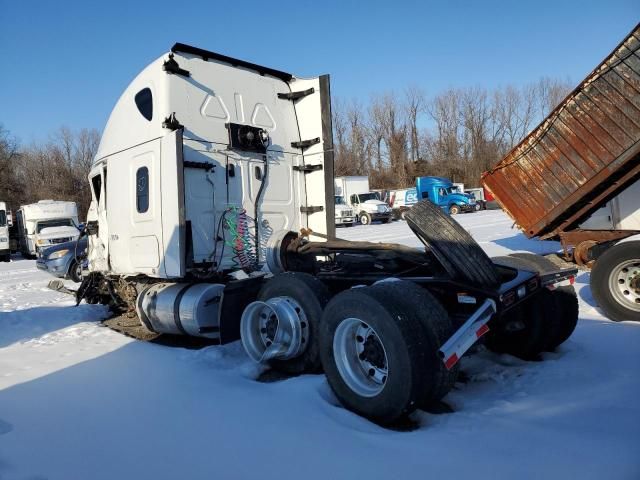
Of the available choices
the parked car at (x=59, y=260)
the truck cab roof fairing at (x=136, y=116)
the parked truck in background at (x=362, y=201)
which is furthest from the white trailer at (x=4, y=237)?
the parked truck in background at (x=362, y=201)

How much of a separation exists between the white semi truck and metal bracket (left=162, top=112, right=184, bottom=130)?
16 mm

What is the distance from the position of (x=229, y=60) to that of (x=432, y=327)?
4.70m

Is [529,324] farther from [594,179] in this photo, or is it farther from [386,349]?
[594,179]

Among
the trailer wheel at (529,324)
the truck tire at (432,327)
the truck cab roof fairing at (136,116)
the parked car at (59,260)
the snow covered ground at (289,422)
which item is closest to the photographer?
the snow covered ground at (289,422)

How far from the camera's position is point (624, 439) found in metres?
2.81

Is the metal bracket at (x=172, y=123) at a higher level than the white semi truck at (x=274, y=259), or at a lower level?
higher

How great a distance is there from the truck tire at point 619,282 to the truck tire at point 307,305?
388cm

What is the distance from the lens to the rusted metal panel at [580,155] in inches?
267

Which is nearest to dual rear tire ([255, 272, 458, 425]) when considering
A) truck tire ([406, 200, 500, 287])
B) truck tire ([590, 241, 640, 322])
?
truck tire ([406, 200, 500, 287])

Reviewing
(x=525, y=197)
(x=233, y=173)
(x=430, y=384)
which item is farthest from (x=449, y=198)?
(x=430, y=384)

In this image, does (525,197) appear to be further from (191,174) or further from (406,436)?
(406,436)

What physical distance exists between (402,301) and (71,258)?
9.59 meters

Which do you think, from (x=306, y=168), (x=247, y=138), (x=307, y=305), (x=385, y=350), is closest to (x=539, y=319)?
(x=385, y=350)

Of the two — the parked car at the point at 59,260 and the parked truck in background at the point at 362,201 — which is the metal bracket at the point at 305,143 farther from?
the parked truck in background at the point at 362,201
